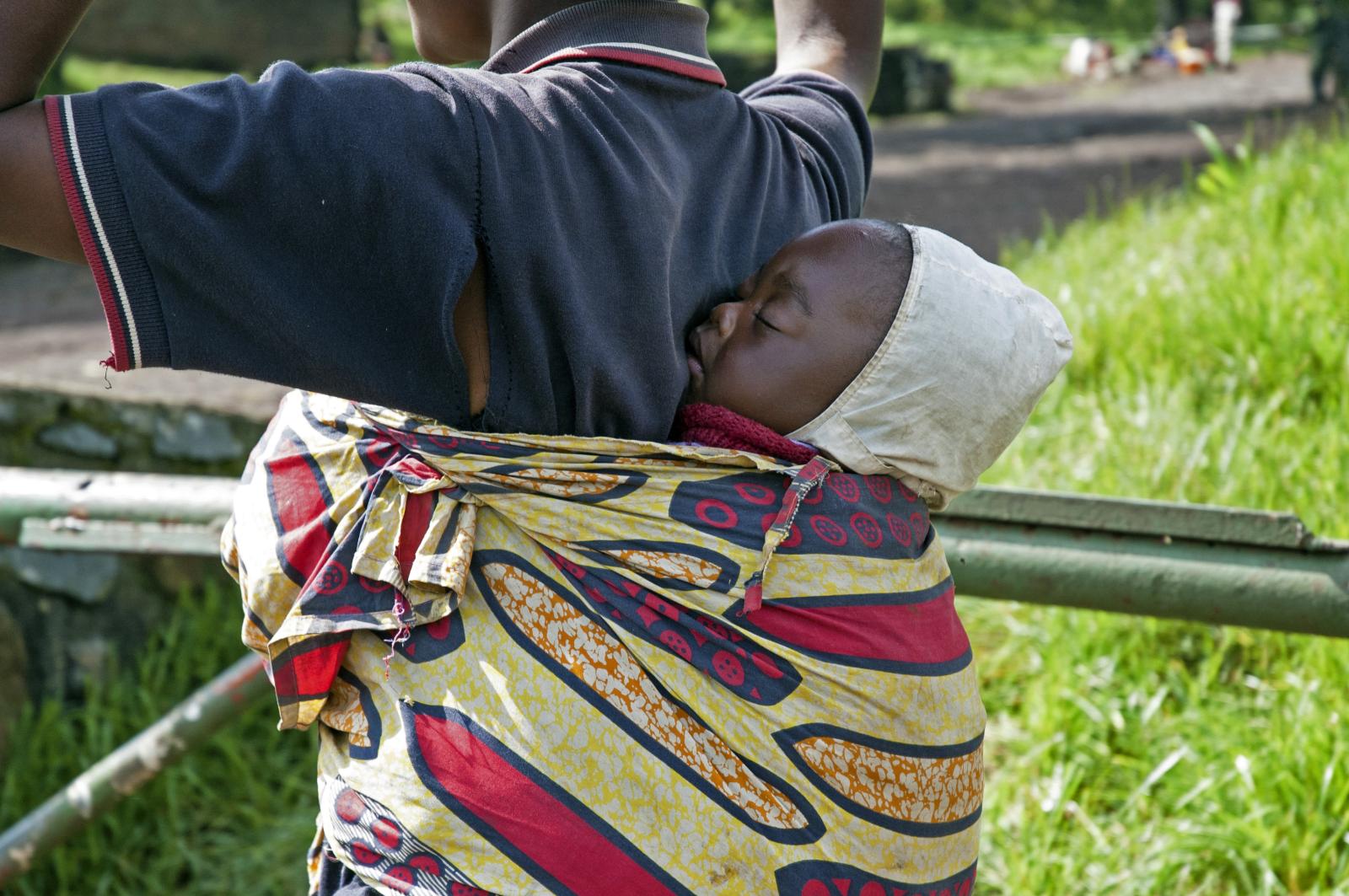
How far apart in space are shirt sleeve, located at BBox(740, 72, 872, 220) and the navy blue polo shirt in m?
0.22

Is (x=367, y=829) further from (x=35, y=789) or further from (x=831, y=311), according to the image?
(x=35, y=789)

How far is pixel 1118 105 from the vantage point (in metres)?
12.1

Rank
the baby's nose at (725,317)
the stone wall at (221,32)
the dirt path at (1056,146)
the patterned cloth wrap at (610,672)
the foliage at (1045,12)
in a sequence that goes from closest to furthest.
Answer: the patterned cloth wrap at (610,672)
the baby's nose at (725,317)
the dirt path at (1056,146)
the stone wall at (221,32)
the foliage at (1045,12)

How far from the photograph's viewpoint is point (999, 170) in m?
9.10

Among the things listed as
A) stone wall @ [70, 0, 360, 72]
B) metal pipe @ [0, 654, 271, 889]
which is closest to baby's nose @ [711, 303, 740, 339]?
metal pipe @ [0, 654, 271, 889]

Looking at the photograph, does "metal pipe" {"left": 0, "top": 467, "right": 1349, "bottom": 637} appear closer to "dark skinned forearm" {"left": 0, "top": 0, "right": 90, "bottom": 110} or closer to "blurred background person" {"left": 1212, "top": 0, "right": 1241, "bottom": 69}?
"dark skinned forearm" {"left": 0, "top": 0, "right": 90, "bottom": 110}

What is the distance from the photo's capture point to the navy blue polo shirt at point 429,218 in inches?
38.2

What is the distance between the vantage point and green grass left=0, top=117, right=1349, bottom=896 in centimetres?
240

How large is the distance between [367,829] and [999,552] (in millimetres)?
899

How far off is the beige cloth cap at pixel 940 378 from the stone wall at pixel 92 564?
301 cm

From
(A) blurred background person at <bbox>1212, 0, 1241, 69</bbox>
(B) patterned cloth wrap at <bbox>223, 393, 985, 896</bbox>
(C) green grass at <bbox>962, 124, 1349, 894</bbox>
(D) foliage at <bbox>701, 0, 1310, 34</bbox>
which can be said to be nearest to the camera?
(B) patterned cloth wrap at <bbox>223, 393, 985, 896</bbox>

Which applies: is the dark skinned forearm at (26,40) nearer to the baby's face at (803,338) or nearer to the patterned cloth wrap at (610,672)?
the patterned cloth wrap at (610,672)

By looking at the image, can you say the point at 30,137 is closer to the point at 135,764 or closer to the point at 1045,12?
the point at 135,764

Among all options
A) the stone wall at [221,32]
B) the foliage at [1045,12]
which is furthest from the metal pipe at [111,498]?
the foliage at [1045,12]
